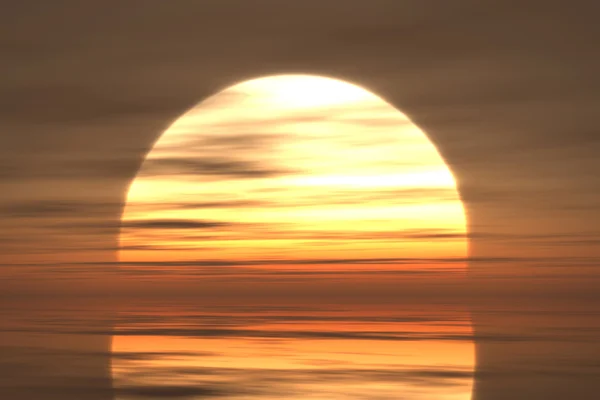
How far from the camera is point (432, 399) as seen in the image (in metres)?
10.2

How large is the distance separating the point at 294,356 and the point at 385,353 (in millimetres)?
1111

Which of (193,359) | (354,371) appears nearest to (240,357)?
(193,359)

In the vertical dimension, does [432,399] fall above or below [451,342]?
below

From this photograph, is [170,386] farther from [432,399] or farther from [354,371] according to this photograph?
[432,399]

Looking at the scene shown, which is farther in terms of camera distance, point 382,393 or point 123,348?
point 123,348

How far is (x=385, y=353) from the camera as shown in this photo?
10.5 metres

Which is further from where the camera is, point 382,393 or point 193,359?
point 193,359

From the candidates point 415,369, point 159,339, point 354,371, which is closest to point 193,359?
point 159,339

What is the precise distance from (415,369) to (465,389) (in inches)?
27.1

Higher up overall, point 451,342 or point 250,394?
point 451,342

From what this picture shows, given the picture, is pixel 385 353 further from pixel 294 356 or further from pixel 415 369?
pixel 294 356

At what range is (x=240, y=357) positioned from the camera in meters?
10.8

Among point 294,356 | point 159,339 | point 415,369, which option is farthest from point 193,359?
point 415,369

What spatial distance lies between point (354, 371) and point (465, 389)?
1.34 m
